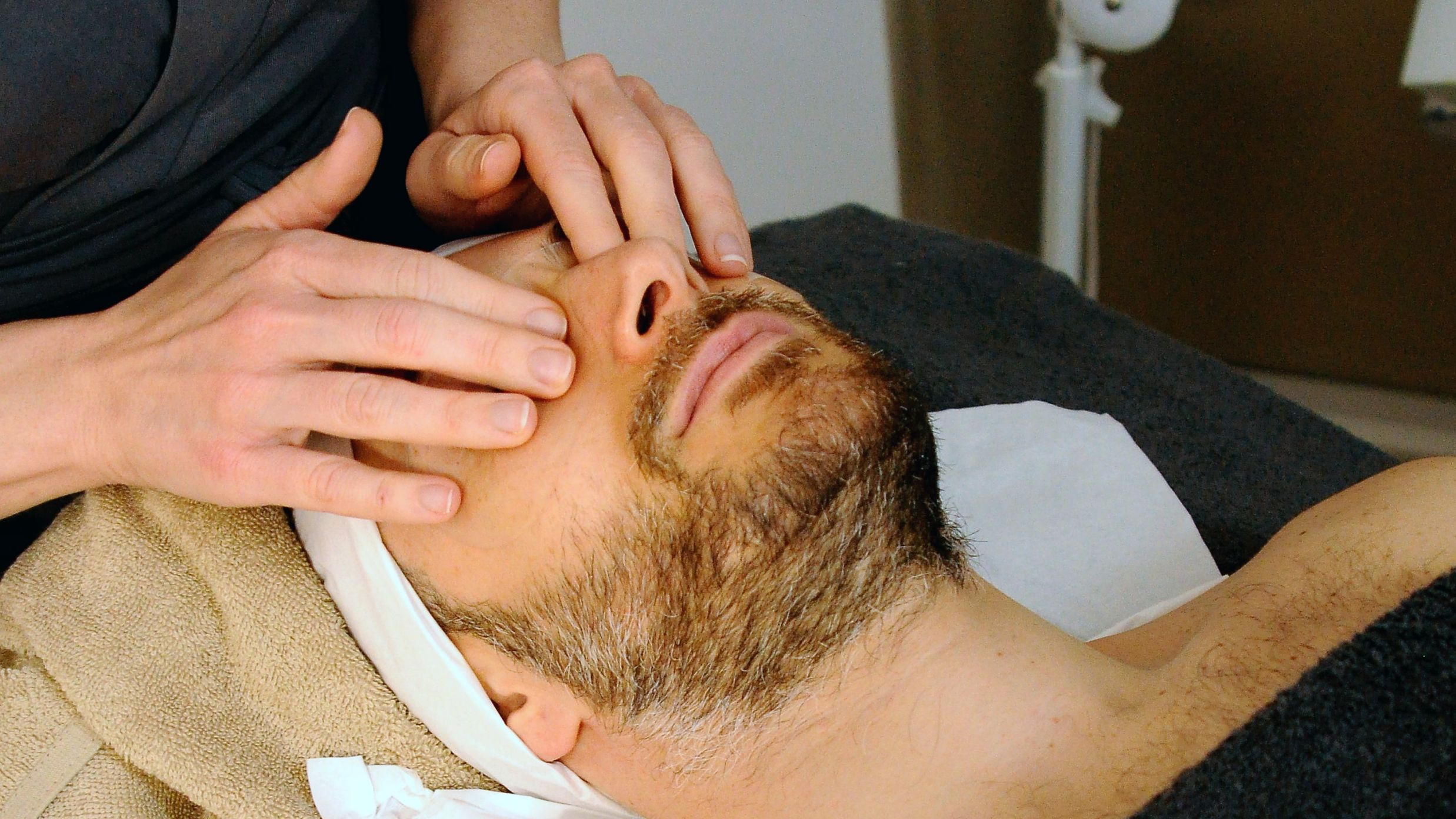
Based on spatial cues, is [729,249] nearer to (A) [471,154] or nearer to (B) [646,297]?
(B) [646,297]

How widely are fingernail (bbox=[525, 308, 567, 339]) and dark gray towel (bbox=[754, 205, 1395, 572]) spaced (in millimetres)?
549

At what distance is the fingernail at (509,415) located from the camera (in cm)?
74

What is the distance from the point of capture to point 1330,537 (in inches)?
36.9

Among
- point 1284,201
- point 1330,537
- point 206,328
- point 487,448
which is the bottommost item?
point 1284,201

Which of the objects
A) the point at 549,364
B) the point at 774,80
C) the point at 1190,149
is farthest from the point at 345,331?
the point at 1190,149

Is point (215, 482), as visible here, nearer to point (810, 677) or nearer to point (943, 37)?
point (810, 677)

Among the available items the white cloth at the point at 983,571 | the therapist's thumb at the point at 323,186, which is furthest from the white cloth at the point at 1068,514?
the therapist's thumb at the point at 323,186

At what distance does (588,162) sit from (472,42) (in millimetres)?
323

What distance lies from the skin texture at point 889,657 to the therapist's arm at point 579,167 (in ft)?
0.16

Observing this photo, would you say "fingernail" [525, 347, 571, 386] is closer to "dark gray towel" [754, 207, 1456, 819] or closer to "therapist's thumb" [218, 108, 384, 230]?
"therapist's thumb" [218, 108, 384, 230]

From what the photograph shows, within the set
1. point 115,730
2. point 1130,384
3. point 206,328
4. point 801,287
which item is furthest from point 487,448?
point 1130,384

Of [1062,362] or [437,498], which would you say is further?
[1062,362]

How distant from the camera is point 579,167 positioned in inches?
34.1

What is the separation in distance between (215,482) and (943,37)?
189 cm
